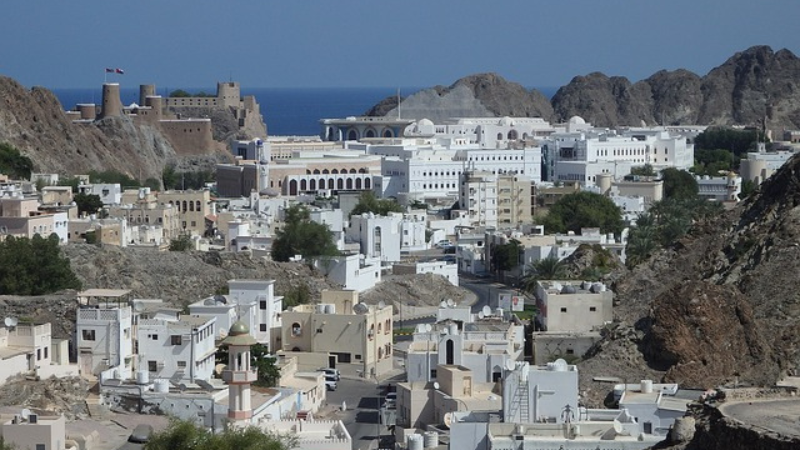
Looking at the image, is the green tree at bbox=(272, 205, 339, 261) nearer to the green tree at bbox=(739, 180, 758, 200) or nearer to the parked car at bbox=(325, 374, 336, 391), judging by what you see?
the parked car at bbox=(325, 374, 336, 391)

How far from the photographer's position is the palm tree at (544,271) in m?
57.7

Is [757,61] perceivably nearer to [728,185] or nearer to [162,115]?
[162,115]

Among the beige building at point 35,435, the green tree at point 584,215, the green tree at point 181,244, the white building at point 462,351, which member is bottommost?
the beige building at point 35,435

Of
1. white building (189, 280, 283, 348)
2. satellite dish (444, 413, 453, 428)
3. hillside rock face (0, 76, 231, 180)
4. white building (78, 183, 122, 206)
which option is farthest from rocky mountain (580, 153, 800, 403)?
hillside rock face (0, 76, 231, 180)

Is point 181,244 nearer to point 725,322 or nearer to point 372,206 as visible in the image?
point 372,206

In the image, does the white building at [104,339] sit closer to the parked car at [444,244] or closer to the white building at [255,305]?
the white building at [255,305]

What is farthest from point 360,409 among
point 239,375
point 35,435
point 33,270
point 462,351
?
point 33,270

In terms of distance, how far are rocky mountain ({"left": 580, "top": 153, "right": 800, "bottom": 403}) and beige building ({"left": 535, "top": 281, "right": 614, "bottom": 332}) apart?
40 centimetres

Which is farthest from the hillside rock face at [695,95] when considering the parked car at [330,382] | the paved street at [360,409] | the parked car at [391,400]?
the parked car at [391,400]

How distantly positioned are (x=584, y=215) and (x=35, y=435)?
154 feet

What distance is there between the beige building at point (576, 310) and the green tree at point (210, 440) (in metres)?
16.0

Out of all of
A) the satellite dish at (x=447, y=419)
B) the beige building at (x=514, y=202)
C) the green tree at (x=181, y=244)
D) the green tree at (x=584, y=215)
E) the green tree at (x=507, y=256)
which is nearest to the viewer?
the satellite dish at (x=447, y=419)

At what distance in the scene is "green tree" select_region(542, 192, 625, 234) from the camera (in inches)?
2891

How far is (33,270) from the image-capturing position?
47750mm
